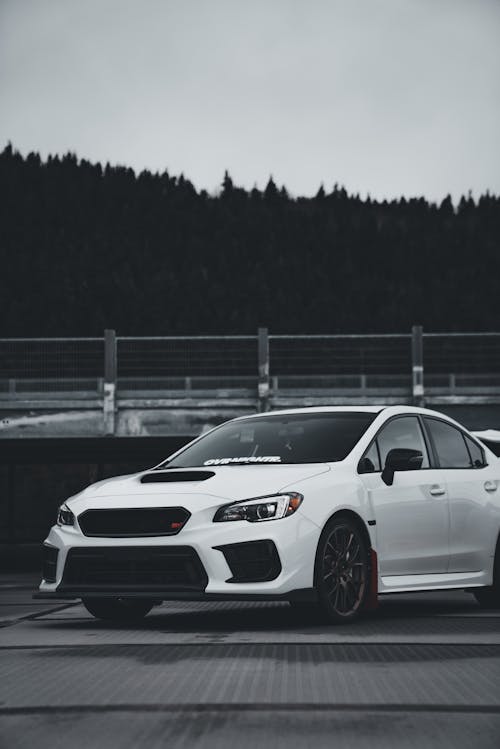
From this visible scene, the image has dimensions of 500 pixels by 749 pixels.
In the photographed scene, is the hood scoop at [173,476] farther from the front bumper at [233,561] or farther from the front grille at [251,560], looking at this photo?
the front grille at [251,560]

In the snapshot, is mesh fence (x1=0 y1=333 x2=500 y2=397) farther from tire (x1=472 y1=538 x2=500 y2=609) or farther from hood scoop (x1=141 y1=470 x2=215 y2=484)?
hood scoop (x1=141 y1=470 x2=215 y2=484)

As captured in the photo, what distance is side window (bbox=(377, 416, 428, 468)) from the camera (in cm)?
995

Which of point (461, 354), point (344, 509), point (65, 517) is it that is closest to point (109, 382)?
point (461, 354)

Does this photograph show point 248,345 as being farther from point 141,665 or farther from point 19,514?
point 141,665

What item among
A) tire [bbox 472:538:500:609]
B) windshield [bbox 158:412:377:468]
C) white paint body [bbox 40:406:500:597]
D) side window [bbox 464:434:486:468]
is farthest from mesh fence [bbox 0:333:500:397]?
white paint body [bbox 40:406:500:597]

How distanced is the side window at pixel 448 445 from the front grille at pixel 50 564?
2.87 m

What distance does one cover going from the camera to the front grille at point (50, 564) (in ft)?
30.3

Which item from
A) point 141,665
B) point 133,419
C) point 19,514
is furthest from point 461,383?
point 141,665

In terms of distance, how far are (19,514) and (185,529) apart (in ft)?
118

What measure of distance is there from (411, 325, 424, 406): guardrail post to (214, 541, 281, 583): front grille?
145ft

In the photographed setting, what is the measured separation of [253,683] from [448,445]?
452 centimetres

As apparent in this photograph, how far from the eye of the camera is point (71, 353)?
51.5m

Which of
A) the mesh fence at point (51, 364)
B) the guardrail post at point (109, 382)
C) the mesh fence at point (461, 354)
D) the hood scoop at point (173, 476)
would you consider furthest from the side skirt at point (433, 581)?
the mesh fence at point (461, 354)

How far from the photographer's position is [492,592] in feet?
A: 35.2
